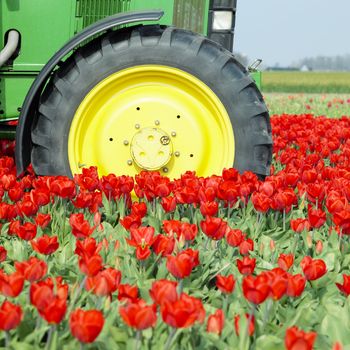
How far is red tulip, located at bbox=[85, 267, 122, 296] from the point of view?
154 centimetres

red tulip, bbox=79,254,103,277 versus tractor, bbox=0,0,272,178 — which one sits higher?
tractor, bbox=0,0,272,178

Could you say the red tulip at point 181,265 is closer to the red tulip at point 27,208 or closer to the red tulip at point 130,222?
the red tulip at point 130,222

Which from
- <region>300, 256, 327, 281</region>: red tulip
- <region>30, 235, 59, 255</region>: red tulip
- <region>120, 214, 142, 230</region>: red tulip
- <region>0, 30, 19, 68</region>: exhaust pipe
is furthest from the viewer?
<region>0, 30, 19, 68</region>: exhaust pipe

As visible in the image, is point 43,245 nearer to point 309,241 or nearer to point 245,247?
point 245,247

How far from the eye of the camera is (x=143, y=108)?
310cm

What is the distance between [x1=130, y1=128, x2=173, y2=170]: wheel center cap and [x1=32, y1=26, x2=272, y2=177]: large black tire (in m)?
0.34

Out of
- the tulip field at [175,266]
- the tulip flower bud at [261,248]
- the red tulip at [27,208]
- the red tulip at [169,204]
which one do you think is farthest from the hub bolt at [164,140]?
the tulip flower bud at [261,248]

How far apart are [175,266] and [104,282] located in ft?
0.71

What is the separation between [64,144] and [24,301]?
1440 mm

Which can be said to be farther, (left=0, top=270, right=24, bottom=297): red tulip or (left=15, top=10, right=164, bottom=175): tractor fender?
(left=15, top=10, right=164, bottom=175): tractor fender

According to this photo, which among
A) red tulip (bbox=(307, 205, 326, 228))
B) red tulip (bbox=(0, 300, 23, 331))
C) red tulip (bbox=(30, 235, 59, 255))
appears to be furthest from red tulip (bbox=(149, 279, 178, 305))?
red tulip (bbox=(307, 205, 326, 228))

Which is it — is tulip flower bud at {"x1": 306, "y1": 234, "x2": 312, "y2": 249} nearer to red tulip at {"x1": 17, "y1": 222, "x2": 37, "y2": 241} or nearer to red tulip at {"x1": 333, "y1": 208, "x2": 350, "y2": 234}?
red tulip at {"x1": 333, "y1": 208, "x2": 350, "y2": 234}

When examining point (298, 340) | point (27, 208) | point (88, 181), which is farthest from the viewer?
point (88, 181)

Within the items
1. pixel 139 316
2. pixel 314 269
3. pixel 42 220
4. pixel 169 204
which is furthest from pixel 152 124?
pixel 139 316
